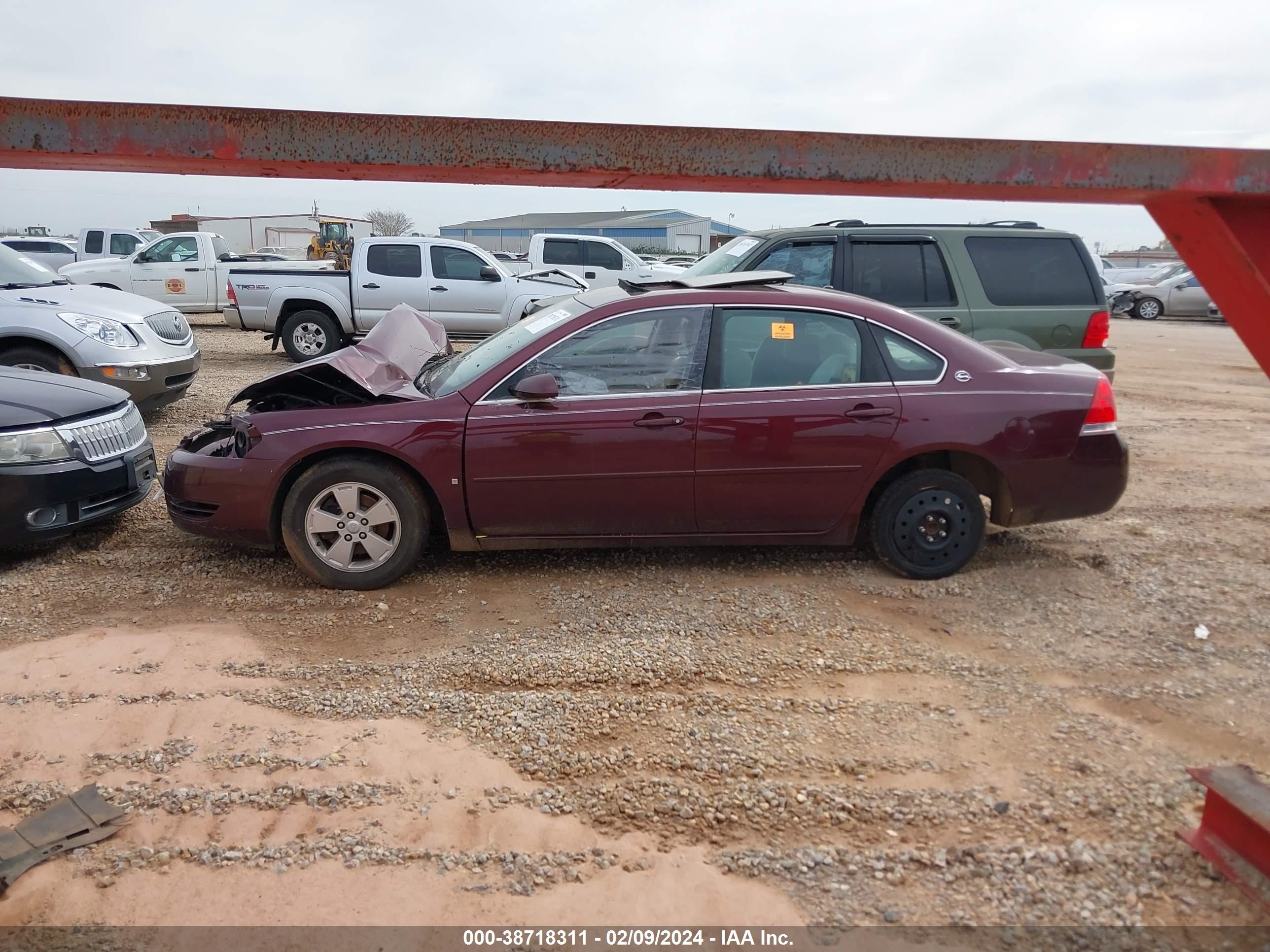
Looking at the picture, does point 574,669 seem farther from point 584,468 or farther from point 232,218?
point 232,218

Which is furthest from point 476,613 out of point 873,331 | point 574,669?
point 873,331

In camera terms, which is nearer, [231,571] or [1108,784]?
[1108,784]

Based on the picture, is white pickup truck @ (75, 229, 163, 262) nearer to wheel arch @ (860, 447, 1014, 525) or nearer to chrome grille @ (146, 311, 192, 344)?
chrome grille @ (146, 311, 192, 344)

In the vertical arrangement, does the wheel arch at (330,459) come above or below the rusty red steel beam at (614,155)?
below

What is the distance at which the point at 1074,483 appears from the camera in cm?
476

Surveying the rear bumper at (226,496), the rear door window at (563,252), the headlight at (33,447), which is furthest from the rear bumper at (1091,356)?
the rear door window at (563,252)

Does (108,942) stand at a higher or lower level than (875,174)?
lower

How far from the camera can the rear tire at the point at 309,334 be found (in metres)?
12.9

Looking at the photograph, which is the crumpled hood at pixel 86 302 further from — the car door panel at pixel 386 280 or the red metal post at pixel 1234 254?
the red metal post at pixel 1234 254

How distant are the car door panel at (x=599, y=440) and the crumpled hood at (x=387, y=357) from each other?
0.72m

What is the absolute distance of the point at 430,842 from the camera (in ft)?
9.14

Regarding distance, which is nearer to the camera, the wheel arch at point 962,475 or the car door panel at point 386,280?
the wheel arch at point 962,475

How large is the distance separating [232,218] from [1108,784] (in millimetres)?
61691

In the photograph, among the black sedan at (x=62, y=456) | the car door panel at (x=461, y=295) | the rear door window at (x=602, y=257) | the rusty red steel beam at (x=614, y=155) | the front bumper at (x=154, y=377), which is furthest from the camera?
the rear door window at (x=602, y=257)
